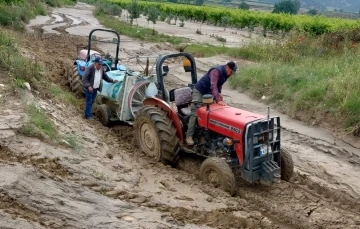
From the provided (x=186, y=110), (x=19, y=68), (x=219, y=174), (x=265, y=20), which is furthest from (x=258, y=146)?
(x=265, y=20)

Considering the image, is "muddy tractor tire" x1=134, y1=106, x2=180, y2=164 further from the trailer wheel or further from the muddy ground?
the trailer wheel

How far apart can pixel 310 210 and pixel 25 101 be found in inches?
219

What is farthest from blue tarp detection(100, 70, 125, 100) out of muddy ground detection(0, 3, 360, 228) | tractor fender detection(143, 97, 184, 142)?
tractor fender detection(143, 97, 184, 142)

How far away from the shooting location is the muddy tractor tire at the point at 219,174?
7656 mm

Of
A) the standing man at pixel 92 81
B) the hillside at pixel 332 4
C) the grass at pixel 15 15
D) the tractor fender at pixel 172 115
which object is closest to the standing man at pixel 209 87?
the tractor fender at pixel 172 115

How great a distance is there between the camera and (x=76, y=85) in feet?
43.2

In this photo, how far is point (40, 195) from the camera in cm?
619

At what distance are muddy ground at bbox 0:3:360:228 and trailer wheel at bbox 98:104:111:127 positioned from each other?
37 centimetres

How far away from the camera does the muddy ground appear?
6082mm

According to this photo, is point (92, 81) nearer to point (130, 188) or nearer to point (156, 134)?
point (156, 134)

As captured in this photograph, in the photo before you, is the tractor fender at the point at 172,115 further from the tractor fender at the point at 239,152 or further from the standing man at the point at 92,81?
the standing man at the point at 92,81

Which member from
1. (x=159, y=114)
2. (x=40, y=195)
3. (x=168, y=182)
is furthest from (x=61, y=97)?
(x=40, y=195)

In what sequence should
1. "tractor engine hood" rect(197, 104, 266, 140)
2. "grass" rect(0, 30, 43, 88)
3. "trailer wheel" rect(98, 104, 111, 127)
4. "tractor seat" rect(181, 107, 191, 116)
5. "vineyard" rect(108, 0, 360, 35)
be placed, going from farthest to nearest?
1. "vineyard" rect(108, 0, 360, 35)
2. "trailer wheel" rect(98, 104, 111, 127)
3. "grass" rect(0, 30, 43, 88)
4. "tractor seat" rect(181, 107, 191, 116)
5. "tractor engine hood" rect(197, 104, 266, 140)

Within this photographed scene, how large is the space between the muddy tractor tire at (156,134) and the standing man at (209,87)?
0.32 meters
